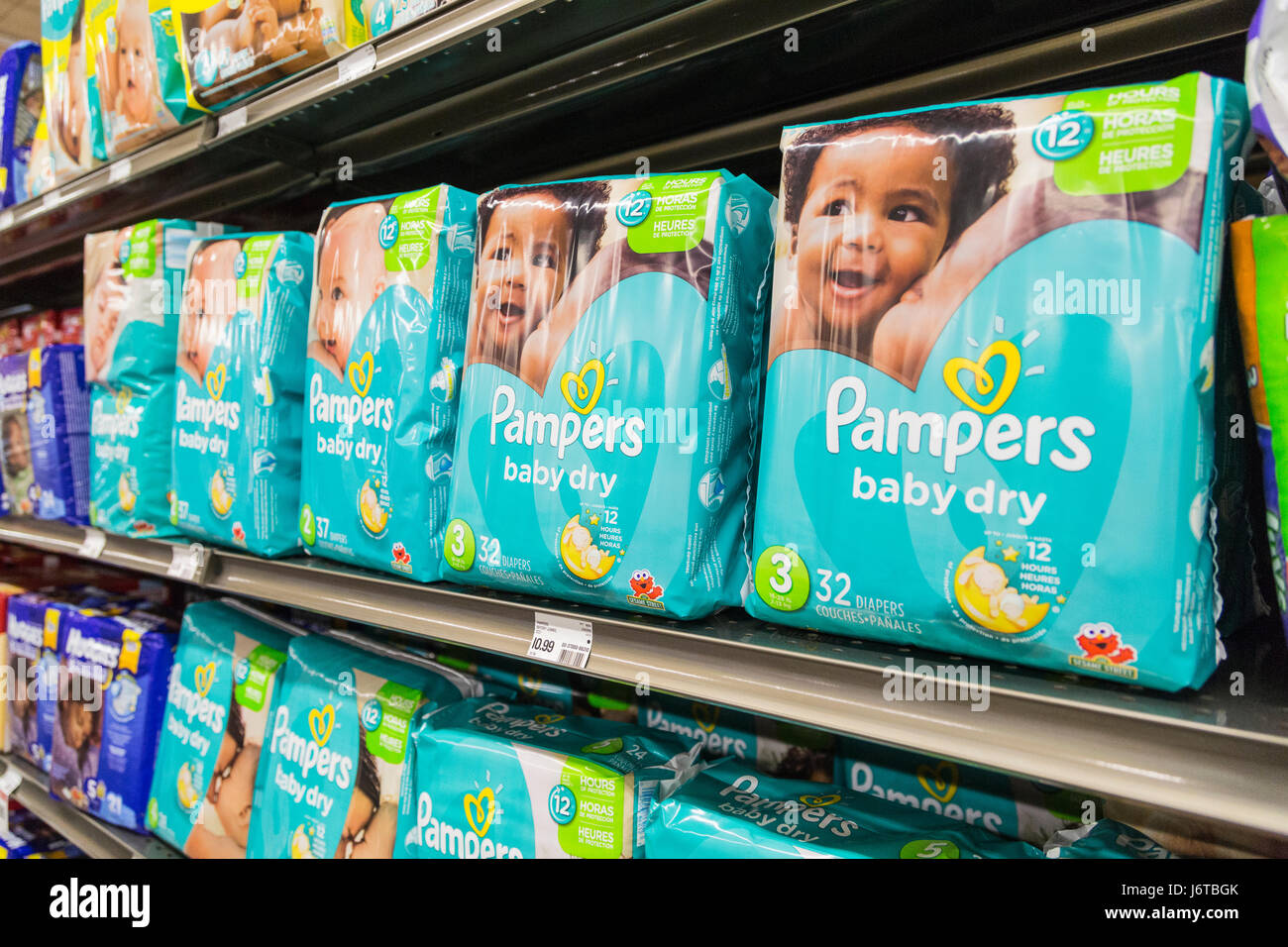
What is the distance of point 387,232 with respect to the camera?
1160mm

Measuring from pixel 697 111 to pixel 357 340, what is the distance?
0.69 meters

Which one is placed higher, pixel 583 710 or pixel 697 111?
pixel 697 111

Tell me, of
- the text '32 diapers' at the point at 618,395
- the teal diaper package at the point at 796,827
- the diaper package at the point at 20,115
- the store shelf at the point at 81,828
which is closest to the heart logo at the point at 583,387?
Result: the text '32 diapers' at the point at 618,395

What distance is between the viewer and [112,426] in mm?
1639

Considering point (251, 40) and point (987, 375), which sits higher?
point (251, 40)

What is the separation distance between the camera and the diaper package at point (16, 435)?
1969 millimetres

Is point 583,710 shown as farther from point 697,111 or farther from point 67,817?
point 67,817

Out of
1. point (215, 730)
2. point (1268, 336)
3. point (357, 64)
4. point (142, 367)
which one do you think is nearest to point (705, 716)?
point (1268, 336)

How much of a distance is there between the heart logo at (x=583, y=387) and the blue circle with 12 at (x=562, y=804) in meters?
0.50

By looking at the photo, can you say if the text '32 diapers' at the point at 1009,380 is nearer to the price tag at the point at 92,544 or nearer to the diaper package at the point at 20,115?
the price tag at the point at 92,544

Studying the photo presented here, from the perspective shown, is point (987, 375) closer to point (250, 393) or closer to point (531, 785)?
point (531, 785)

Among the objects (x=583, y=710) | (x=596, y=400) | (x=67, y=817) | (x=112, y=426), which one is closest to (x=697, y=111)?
(x=596, y=400)

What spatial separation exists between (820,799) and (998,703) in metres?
0.34

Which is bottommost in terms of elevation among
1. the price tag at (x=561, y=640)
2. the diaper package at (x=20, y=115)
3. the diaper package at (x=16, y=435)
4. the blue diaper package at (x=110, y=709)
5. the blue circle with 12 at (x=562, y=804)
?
the blue diaper package at (x=110, y=709)
